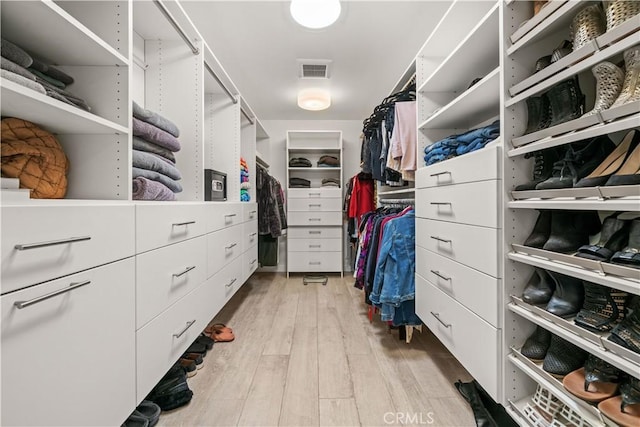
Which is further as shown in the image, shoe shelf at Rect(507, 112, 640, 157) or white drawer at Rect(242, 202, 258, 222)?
white drawer at Rect(242, 202, 258, 222)

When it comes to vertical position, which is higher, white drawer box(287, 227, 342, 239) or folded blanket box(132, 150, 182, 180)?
folded blanket box(132, 150, 182, 180)

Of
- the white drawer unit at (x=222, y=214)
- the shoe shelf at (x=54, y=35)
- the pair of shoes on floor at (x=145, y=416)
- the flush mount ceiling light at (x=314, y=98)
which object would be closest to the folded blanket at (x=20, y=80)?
the shoe shelf at (x=54, y=35)

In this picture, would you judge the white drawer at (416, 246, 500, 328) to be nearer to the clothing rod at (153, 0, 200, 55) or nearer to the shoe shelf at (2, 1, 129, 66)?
the shoe shelf at (2, 1, 129, 66)

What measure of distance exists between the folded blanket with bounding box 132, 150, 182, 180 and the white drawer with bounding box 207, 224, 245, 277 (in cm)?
38

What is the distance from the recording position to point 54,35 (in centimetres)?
88

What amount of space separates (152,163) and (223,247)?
2.27 feet

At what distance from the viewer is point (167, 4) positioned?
1.40 meters

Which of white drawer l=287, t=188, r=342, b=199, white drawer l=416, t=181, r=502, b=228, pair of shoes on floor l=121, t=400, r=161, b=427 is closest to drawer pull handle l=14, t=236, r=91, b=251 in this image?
pair of shoes on floor l=121, t=400, r=161, b=427

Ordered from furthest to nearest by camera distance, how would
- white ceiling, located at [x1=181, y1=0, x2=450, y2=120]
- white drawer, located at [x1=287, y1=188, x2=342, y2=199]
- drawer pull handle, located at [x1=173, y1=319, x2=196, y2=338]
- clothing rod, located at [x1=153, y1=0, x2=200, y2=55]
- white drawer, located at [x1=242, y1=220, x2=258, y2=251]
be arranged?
1. white drawer, located at [x1=287, y1=188, x2=342, y2=199]
2. white drawer, located at [x1=242, y1=220, x2=258, y2=251]
3. white ceiling, located at [x1=181, y1=0, x2=450, y2=120]
4. clothing rod, located at [x1=153, y1=0, x2=200, y2=55]
5. drawer pull handle, located at [x1=173, y1=319, x2=196, y2=338]

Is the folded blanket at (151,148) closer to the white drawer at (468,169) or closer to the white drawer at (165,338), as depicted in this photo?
the white drawer at (165,338)

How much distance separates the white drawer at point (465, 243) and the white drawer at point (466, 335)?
0.19 metres

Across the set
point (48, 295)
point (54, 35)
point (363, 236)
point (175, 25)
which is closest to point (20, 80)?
point (54, 35)

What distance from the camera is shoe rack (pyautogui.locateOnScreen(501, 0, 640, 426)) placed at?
624mm

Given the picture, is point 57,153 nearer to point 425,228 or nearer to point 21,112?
point 21,112
